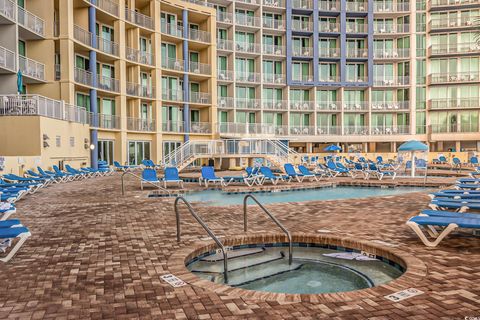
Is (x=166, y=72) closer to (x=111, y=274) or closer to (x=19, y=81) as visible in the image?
(x=19, y=81)

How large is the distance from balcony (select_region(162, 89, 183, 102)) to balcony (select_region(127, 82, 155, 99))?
1480 mm

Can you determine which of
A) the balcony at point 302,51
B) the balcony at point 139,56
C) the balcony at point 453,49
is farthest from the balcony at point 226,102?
the balcony at point 453,49

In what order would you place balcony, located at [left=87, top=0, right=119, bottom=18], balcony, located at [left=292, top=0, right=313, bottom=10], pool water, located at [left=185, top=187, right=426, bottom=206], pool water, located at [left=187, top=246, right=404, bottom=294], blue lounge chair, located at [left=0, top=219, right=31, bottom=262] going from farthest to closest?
balcony, located at [left=292, top=0, right=313, bottom=10]
balcony, located at [left=87, top=0, right=119, bottom=18]
pool water, located at [left=185, top=187, right=426, bottom=206]
pool water, located at [left=187, top=246, right=404, bottom=294]
blue lounge chair, located at [left=0, top=219, right=31, bottom=262]

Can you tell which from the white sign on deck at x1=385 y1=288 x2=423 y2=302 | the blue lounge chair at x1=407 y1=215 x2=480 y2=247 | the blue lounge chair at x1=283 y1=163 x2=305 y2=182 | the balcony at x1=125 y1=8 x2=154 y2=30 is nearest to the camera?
the white sign on deck at x1=385 y1=288 x2=423 y2=302

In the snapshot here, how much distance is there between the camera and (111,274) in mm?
4688

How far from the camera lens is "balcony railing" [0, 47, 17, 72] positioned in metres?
20.5

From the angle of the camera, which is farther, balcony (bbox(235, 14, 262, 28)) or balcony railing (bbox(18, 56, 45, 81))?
balcony (bbox(235, 14, 262, 28))

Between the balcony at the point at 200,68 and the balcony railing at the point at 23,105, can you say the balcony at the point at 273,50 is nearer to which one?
the balcony at the point at 200,68

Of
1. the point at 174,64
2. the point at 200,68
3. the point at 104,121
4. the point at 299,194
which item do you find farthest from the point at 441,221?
the point at 200,68

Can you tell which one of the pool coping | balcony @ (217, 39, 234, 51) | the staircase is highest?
balcony @ (217, 39, 234, 51)

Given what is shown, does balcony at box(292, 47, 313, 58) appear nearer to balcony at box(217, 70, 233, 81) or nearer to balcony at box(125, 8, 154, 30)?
balcony at box(217, 70, 233, 81)

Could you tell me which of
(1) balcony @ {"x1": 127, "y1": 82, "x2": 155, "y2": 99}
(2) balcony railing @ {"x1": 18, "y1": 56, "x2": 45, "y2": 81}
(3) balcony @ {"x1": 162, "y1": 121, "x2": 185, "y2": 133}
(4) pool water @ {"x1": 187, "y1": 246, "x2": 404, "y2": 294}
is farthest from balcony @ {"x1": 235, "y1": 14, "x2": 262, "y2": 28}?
(4) pool water @ {"x1": 187, "y1": 246, "x2": 404, "y2": 294}

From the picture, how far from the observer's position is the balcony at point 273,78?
1586 inches

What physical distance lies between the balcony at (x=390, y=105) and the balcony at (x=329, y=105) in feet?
12.3
